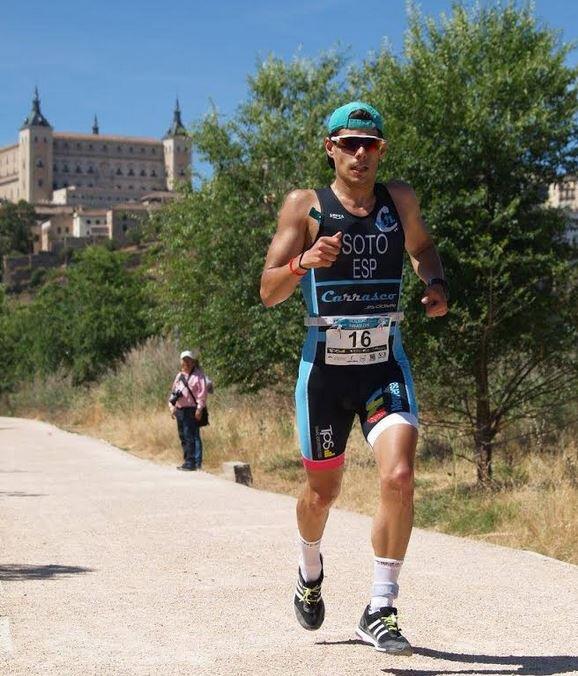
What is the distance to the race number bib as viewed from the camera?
16.4 feet

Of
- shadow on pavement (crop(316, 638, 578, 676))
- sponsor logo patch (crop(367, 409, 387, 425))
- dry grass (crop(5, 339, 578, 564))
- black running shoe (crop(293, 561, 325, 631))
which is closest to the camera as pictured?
shadow on pavement (crop(316, 638, 578, 676))

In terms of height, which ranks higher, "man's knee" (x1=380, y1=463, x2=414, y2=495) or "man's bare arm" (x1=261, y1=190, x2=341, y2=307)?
"man's bare arm" (x1=261, y1=190, x2=341, y2=307)

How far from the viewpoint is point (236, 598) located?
245 inches

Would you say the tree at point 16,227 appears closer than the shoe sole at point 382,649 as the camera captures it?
No

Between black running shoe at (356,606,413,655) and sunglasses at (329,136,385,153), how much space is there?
1928 millimetres

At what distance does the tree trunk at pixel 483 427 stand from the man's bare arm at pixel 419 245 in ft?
23.8

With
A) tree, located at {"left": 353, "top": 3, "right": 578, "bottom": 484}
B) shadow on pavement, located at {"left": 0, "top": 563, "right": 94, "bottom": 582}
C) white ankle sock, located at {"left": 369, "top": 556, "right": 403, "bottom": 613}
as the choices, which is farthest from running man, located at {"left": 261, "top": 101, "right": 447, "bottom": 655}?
tree, located at {"left": 353, "top": 3, "right": 578, "bottom": 484}

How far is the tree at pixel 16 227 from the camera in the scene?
170500mm

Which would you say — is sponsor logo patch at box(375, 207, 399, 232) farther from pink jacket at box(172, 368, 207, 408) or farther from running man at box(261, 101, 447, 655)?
pink jacket at box(172, 368, 207, 408)

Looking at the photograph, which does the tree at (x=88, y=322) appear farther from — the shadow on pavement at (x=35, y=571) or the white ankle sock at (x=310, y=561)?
the white ankle sock at (x=310, y=561)

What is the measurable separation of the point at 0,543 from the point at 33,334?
38.7m

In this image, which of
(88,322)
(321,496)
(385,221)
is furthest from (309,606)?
(88,322)

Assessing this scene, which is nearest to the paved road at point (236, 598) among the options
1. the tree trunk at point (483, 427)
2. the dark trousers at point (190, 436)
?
the tree trunk at point (483, 427)

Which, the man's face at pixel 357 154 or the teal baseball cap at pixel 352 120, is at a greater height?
the teal baseball cap at pixel 352 120
